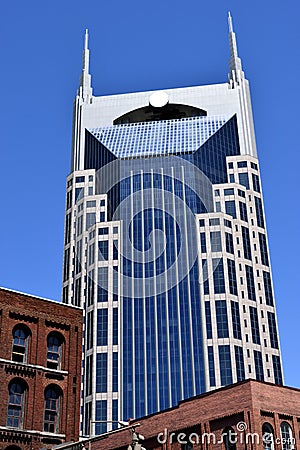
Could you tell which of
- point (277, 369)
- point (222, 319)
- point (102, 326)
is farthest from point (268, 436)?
point (102, 326)

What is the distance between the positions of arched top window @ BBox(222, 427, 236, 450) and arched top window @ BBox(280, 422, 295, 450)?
11.9 ft

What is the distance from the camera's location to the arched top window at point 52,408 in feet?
182

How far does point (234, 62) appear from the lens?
572 feet

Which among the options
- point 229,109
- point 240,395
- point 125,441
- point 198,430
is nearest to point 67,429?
point 125,441

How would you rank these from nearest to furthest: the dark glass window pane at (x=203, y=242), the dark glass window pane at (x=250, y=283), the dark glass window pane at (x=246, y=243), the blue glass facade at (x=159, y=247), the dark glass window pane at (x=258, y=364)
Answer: the blue glass facade at (x=159, y=247) < the dark glass window pane at (x=258, y=364) < the dark glass window pane at (x=250, y=283) < the dark glass window pane at (x=203, y=242) < the dark glass window pane at (x=246, y=243)

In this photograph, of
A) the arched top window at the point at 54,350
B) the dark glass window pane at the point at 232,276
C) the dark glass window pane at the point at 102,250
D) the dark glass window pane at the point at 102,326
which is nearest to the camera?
the arched top window at the point at 54,350

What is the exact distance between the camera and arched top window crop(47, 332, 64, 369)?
58.2 meters

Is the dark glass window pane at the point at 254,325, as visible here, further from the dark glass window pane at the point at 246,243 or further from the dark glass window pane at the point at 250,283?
the dark glass window pane at the point at 246,243

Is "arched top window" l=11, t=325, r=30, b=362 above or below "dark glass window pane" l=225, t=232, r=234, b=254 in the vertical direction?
below

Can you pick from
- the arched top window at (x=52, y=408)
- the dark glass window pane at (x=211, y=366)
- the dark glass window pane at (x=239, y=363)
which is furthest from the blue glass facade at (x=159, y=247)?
the arched top window at (x=52, y=408)

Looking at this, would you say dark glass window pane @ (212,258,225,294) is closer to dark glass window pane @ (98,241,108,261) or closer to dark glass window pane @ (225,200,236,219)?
dark glass window pane @ (225,200,236,219)

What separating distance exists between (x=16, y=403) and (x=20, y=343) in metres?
5.06

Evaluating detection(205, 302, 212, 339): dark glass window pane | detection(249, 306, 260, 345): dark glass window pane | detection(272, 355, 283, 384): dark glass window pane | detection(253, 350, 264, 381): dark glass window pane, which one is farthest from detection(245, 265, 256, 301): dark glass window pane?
detection(272, 355, 283, 384): dark glass window pane

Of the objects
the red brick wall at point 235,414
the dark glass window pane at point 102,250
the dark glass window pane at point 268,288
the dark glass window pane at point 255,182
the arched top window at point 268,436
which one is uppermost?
the dark glass window pane at point 255,182
